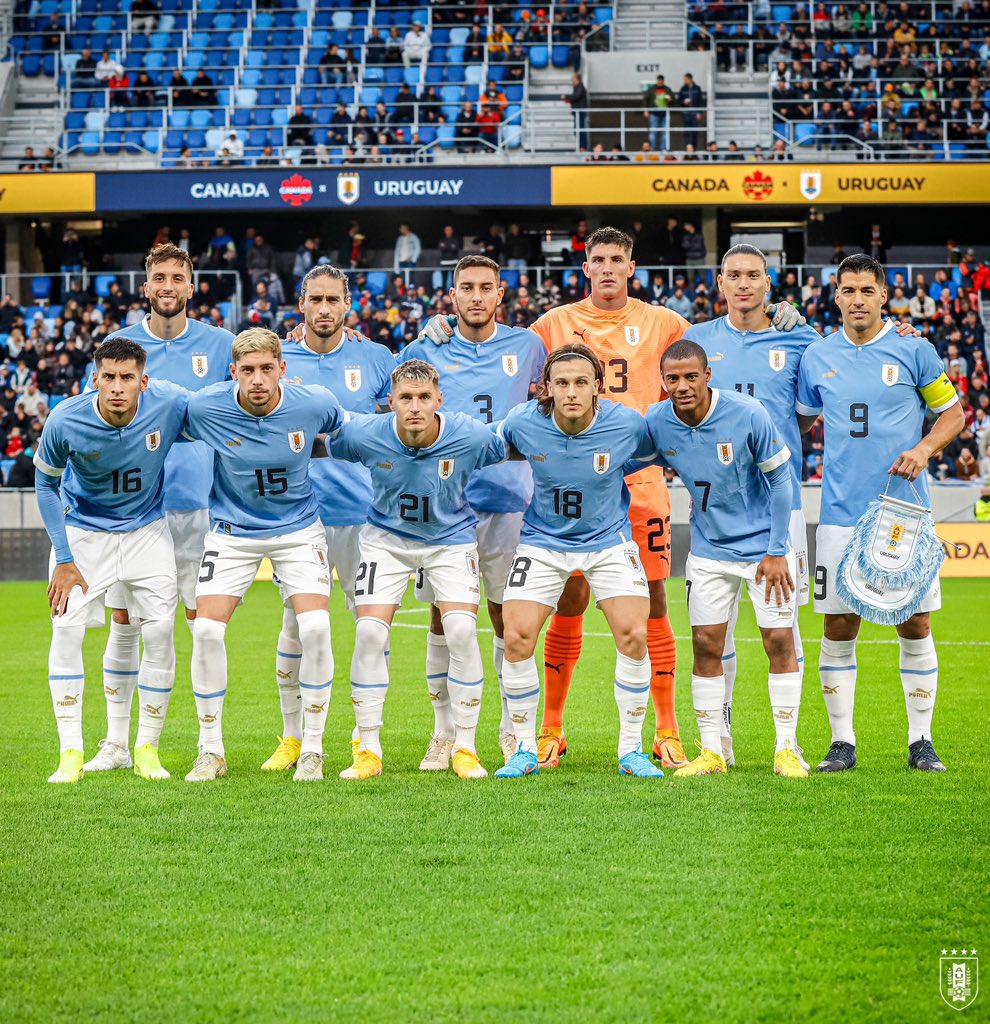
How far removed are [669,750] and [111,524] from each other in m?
2.79

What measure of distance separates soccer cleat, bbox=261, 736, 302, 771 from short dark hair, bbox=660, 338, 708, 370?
2521 mm

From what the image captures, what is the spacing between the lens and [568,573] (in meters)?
6.38

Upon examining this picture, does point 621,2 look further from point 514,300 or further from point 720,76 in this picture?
point 514,300

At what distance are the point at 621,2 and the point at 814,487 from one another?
14123 mm

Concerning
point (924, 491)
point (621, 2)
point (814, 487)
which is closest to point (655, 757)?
point (924, 491)

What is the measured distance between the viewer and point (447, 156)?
85.0ft

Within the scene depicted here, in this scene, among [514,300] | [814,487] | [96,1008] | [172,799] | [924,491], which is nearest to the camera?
[96,1008]

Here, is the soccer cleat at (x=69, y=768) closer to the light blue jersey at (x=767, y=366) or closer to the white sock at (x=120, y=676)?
the white sock at (x=120, y=676)

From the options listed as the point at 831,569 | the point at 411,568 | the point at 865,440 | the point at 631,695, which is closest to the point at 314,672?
the point at 411,568

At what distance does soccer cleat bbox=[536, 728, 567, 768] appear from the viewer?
6.66 metres

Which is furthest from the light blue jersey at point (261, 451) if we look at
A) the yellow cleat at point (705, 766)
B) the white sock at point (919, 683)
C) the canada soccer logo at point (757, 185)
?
the canada soccer logo at point (757, 185)

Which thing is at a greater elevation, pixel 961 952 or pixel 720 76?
pixel 720 76

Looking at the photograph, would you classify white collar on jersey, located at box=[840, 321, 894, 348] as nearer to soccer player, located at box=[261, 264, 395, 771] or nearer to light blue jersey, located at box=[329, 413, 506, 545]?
light blue jersey, located at box=[329, 413, 506, 545]

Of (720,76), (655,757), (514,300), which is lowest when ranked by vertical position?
(655,757)
